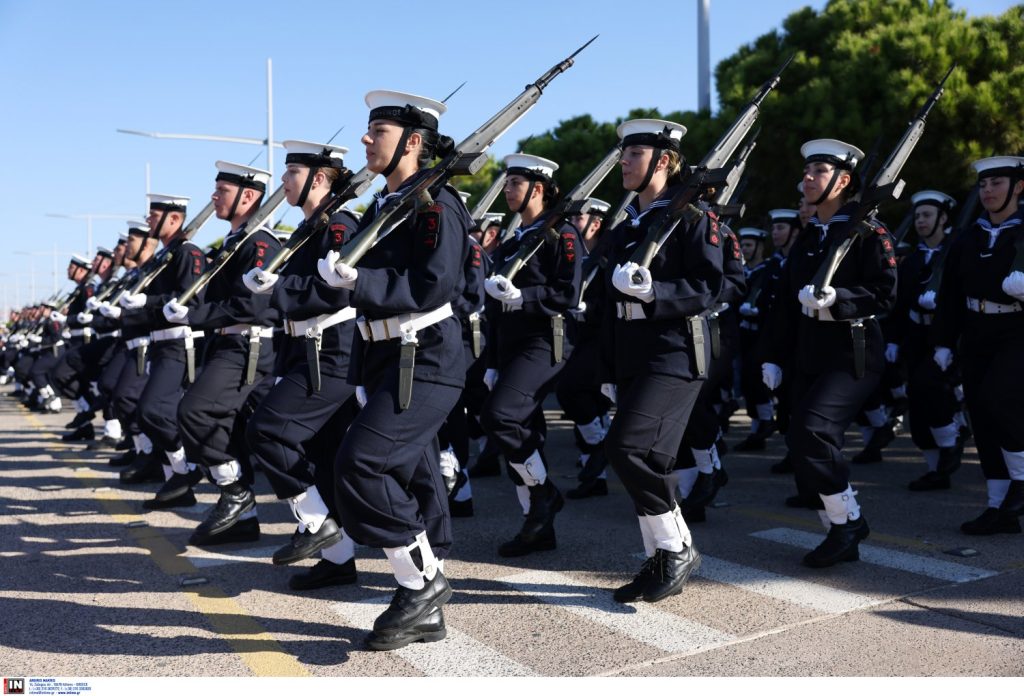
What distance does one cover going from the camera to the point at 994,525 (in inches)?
217

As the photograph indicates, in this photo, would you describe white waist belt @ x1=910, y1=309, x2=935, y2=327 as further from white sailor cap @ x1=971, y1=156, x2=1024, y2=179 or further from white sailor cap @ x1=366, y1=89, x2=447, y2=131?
white sailor cap @ x1=366, y1=89, x2=447, y2=131

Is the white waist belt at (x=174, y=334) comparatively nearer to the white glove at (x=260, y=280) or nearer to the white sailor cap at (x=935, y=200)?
the white glove at (x=260, y=280)

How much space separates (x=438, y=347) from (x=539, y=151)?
49.2 ft

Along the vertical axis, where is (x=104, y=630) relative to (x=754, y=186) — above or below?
below

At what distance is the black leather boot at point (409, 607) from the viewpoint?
12.6 ft

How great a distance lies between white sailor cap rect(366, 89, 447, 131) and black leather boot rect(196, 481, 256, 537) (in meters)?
2.80

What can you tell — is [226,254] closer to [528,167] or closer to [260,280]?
[260,280]

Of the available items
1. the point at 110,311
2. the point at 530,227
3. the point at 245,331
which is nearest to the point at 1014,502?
the point at 530,227

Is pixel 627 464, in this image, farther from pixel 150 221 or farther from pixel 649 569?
pixel 150 221

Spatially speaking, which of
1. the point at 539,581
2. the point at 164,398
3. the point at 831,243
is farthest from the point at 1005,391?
the point at 164,398

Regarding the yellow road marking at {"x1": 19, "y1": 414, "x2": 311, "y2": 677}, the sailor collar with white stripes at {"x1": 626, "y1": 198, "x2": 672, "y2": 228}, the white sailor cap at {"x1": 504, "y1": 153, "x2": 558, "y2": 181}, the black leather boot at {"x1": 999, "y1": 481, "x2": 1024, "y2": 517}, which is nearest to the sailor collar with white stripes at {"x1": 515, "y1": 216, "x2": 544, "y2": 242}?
the white sailor cap at {"x1": 504, "y1": 153, "x2": 558, "y2": 181}

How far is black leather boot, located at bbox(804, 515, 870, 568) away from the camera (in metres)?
4.88

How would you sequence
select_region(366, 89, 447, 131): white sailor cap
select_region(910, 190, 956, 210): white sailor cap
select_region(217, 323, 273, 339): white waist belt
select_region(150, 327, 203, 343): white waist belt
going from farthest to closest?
select_region(910, 190, 956, 210): white sailor cap
select_region(150, 327, 203, 343): white waist belt
select_region(217, 323, 273, 339): white waist belt
select_region(366, 89, 447, 131): white sailor cap

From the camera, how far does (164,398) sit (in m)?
7.07
